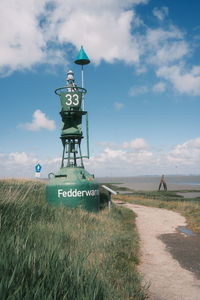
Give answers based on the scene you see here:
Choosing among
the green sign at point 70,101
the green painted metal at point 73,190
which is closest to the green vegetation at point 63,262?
the green painted metal at point 73,190

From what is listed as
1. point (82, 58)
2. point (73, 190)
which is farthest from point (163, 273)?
point (82, 58)

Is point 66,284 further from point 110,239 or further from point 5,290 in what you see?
point 110,239

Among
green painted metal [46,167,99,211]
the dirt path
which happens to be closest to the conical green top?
green painted metal [46,167,99,211]

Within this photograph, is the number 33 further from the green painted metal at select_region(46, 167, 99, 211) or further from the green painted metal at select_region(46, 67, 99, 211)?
the green painted metal at select_region(46, 167, 99, 211)

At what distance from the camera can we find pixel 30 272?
3773mm

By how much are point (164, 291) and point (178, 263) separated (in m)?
2.18

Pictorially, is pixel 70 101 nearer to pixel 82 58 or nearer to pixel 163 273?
pixel 82 58

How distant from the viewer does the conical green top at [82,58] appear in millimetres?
15594

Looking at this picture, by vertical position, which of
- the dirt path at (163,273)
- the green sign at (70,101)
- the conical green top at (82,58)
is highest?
the conical green top at (82,58)

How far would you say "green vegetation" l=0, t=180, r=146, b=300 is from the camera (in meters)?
3.50

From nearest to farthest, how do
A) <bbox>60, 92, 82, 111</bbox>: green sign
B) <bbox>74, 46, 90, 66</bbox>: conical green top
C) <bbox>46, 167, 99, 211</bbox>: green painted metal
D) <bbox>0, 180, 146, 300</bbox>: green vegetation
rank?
<bbox>0, 180, 146, 300</bbox>: green vegetation
<bbox>46, 167, 99, 211</bbox>: green painted metal
<bbox>60, 92, 82, 111</bbox>: green sign
<bbox>74, 46, 90, 66</bbox>: conical green top

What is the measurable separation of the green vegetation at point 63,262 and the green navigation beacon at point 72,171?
2983 millimetres

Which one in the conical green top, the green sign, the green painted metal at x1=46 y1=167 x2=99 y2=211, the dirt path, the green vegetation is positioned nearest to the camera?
the green vegetation

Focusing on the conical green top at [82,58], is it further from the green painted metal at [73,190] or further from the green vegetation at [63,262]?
the green vegetation at [63,262]
